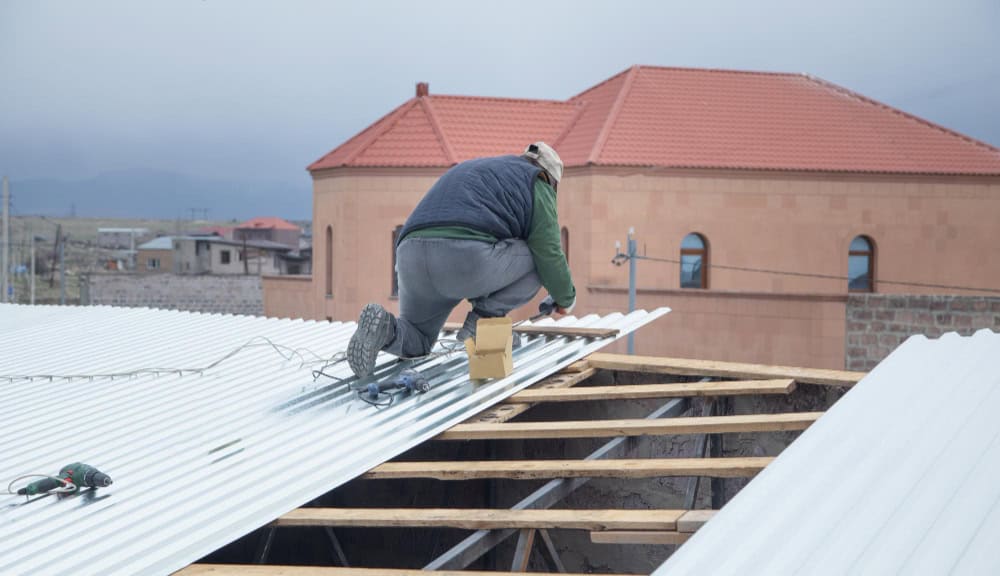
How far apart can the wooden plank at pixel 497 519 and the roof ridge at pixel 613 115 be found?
67.2ft

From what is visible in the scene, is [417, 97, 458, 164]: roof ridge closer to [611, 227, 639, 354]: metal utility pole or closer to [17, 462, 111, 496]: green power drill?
Result: [611, 227, 639, 354]: metal utility pole

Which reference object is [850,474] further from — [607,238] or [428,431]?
[607,238]

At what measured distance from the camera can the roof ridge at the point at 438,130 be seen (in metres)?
25.9

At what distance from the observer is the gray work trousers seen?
620 cm

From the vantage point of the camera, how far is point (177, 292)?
49.6 meters

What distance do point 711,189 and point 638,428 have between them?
20.4m

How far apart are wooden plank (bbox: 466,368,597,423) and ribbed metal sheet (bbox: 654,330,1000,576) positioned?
1590 millimetres

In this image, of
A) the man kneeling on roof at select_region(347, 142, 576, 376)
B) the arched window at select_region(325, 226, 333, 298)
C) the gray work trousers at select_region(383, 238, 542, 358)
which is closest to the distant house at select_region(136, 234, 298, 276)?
the arched window at select_region(325, 226, 333, 298)

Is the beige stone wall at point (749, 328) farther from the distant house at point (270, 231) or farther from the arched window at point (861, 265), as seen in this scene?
the distant house at point (270, 231)

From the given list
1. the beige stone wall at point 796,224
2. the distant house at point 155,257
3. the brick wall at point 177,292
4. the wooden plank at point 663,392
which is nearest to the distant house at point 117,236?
the distant house at point 155,257

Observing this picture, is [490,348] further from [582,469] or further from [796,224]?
[796,224]

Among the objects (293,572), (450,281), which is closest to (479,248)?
(450,281)

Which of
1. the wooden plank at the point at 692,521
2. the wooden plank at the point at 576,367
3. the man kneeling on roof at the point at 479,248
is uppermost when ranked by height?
the man kneeling on roof at the point at 479,248

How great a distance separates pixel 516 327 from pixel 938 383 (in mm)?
3094
